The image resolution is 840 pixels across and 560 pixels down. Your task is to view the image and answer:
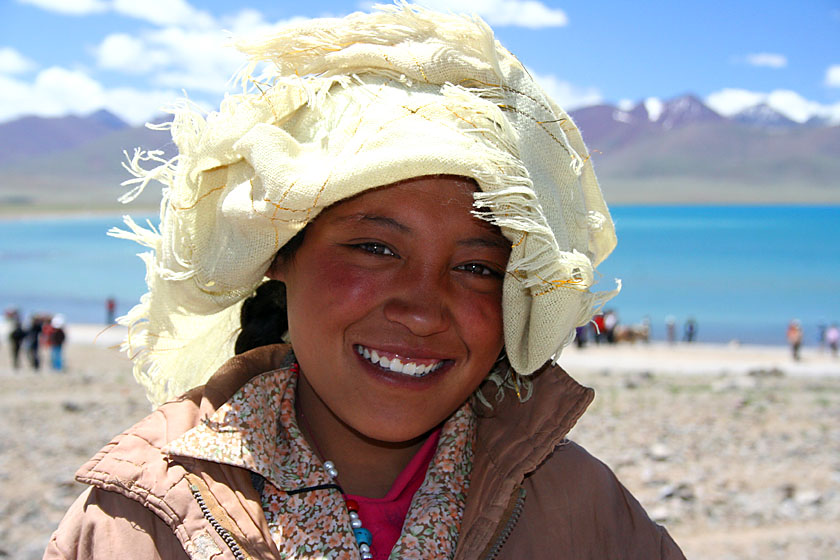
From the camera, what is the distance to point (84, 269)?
217ft

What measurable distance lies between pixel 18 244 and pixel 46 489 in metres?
105

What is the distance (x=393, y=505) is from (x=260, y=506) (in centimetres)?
40

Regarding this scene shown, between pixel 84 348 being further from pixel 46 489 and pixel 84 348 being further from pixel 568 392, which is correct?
pixel 568 392

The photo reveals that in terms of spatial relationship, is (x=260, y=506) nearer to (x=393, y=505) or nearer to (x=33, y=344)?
(x=393, y=505)

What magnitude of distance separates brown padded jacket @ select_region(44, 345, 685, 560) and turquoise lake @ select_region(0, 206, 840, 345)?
22.3ft

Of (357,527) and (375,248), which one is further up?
(375,248)

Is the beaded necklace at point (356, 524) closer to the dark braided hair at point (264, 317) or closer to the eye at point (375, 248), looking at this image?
the dark braided hair at point (264, 317)

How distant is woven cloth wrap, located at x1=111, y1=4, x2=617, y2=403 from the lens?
5.51ft

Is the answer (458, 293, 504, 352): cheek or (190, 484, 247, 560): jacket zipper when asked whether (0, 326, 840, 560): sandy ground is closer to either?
(190, 484, 247, 560): jacket zipper

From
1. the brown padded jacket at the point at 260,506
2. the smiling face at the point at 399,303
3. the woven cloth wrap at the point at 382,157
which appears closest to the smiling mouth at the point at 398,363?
the smiling face at the point at 399,303

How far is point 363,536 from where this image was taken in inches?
71.9

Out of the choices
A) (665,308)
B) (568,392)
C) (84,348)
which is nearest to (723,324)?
(665,308)

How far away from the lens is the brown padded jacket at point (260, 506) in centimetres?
159

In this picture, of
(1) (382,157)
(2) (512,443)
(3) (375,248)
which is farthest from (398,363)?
(1) (382,157)
